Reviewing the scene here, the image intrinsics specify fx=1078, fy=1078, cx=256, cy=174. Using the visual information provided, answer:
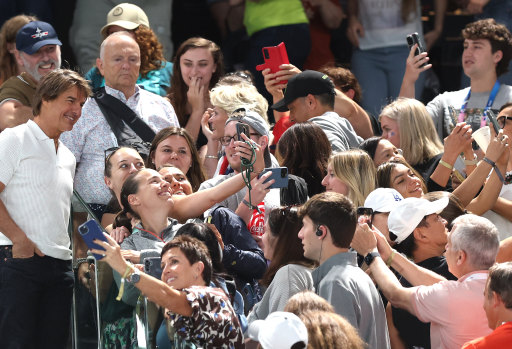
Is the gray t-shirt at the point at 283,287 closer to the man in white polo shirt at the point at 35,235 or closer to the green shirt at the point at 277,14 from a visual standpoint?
the man in white polo shirt at the point at 35,235

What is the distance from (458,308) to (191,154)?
2.42 m

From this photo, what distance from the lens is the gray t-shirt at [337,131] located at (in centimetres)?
735

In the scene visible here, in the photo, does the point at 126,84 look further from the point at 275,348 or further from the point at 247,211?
the point at 275,348

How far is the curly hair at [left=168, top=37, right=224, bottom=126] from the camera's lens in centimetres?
845

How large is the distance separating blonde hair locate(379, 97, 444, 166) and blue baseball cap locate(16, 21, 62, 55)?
8.26 feet

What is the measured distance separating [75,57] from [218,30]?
1.50 m

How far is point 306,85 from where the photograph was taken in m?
7.64

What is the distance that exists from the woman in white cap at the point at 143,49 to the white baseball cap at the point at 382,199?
108 inches

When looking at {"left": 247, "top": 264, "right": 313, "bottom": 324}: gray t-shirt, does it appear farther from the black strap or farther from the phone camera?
the black strap

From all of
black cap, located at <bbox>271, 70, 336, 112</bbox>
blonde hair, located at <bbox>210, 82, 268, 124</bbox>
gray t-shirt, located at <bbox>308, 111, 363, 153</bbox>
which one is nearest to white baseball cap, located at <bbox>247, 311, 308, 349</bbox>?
gray t-shirt, located at <bbox>308, 111, 363, 153</bbox>

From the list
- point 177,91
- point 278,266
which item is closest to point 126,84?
point 177,91

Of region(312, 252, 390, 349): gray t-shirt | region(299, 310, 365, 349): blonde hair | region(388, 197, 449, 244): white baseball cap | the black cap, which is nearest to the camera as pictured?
region(299, 310, 365, 349): blonde hair

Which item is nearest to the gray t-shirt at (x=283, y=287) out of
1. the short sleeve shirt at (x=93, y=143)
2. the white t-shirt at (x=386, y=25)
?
the short sleeve shirt at (x=93, y=143)

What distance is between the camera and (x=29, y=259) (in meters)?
5.96
